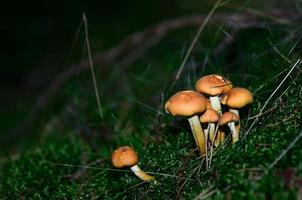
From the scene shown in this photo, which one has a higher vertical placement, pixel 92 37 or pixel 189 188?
pixel 189 188

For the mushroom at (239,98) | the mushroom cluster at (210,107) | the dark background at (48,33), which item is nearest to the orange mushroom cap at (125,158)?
the mushroom cluster at (210,107)

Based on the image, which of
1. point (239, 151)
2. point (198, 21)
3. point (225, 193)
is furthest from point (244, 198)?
point (198, 21)

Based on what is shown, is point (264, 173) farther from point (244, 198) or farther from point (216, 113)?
point (216, 113)

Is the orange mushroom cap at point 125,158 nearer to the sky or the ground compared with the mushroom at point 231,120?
nearer to the ground

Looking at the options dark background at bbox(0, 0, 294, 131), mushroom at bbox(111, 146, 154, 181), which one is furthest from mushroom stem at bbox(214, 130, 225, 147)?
dark background at bbox(0, 0, 294, 131)

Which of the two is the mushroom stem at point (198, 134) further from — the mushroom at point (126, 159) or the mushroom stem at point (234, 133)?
the mushroom at point (126, 159)

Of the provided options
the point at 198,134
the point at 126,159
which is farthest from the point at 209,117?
the point at 126,159
